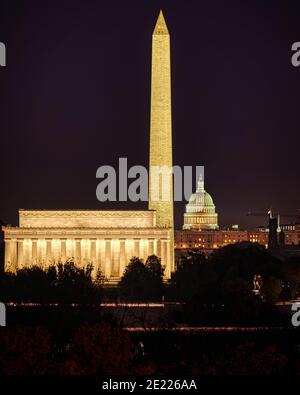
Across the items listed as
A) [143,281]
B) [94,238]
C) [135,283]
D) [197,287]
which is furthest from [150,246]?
[197,287]

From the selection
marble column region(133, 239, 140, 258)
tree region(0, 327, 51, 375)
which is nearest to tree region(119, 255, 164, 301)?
marble column region(133, 239, 140, 258)

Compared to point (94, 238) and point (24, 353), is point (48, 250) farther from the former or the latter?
point (24, 353)

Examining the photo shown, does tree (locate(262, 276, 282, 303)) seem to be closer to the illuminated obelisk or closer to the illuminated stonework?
the illuminated obelisk

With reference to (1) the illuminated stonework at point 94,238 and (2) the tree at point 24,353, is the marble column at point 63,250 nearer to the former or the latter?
Answer: (1) the illuminated stonework at point 94,238

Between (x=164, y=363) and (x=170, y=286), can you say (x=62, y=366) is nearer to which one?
(x=164, y=363)

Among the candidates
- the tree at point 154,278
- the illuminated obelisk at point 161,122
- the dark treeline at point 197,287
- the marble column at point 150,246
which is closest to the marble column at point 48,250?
the marble column at point 150,246
